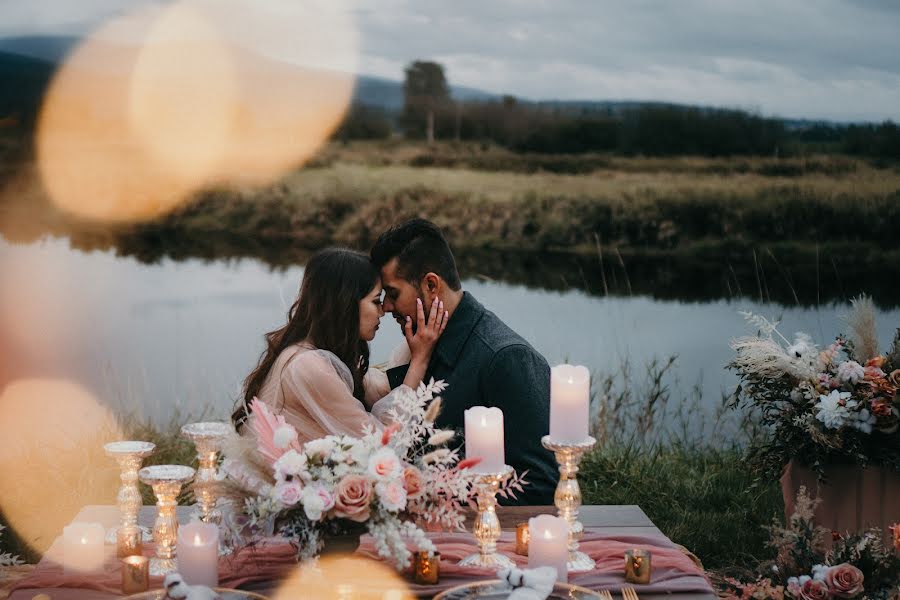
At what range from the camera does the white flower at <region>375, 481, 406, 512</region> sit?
213 centimetres

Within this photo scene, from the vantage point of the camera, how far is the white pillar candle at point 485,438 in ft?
7.52

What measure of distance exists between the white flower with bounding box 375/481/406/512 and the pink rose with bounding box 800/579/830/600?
124 centimetres

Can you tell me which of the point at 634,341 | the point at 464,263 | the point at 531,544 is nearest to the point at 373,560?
the point at 531,544

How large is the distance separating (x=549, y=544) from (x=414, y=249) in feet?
4.88

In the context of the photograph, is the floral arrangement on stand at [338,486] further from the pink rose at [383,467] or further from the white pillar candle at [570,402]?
the white pillar candle at [570,402]

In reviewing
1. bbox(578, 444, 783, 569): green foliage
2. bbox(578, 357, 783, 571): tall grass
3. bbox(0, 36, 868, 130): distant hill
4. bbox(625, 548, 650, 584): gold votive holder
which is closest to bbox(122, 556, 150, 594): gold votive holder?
bbox(625, 548, 650, 584): gold votive holder

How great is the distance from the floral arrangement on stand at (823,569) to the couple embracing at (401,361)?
2.53ft

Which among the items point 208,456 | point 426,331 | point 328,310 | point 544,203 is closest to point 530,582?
point 208,456

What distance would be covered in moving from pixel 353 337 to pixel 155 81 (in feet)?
40.8

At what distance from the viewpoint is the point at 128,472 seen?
2.43 metres

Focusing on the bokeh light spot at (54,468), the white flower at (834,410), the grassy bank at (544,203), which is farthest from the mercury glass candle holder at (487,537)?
the grassy bank at (544,203)

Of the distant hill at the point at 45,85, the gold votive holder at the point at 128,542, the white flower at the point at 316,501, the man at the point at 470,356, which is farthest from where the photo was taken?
the distant hill at the point at 45,85

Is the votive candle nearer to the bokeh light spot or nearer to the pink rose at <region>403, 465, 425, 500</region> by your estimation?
the pink rose at <region>403, 465, 425, 500</region>

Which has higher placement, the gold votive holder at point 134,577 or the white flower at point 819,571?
the gold votive holder at point 134,577
